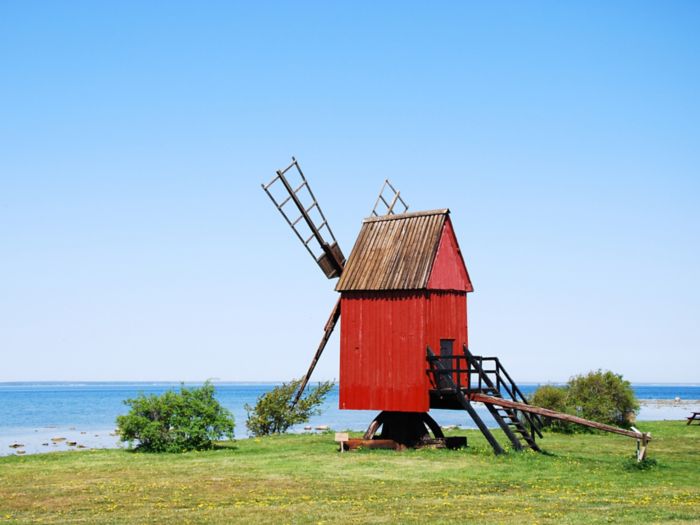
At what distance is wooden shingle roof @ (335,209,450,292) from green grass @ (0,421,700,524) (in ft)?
20.0

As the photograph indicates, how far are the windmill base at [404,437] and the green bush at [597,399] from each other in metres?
11.3

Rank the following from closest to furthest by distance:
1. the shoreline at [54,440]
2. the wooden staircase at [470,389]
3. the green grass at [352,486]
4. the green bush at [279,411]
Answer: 1. the green grass at [352,486]
2. the wooden staircase at [470,389]
3. the green bush at [279,411]
4. the shoreline at [54,440]

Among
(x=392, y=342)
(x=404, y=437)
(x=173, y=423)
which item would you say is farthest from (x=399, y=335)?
(x=173, y=423)

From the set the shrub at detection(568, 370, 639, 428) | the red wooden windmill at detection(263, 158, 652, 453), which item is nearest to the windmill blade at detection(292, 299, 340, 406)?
the red wooden windmill at detection(263, 158, 652, 453)

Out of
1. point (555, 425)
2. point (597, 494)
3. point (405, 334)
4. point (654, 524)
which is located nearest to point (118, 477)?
point (405, 334)

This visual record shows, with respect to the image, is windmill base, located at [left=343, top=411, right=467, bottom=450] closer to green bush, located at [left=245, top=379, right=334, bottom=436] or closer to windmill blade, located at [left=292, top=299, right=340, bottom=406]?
windmill blade, located at [left=292, top=299, right=340, bottom=406]

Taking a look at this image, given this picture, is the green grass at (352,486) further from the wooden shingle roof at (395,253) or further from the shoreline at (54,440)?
the shoreline at (54,440)

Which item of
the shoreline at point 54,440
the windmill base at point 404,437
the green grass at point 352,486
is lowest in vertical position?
the shoreline at point 54,440

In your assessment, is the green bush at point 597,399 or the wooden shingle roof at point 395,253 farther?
the green bush at point 597,399

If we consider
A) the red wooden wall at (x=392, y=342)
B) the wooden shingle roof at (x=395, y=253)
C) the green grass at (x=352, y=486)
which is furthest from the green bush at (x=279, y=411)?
the wooden shingle roof at (x=395, y=253)

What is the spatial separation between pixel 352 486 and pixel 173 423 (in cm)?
1159

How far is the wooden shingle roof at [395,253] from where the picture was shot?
30656 mm

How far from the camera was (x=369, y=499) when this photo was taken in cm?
1975

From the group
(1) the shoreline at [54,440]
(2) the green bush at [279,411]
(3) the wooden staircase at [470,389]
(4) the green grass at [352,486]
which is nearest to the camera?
(4) the green grass at [352,486]
